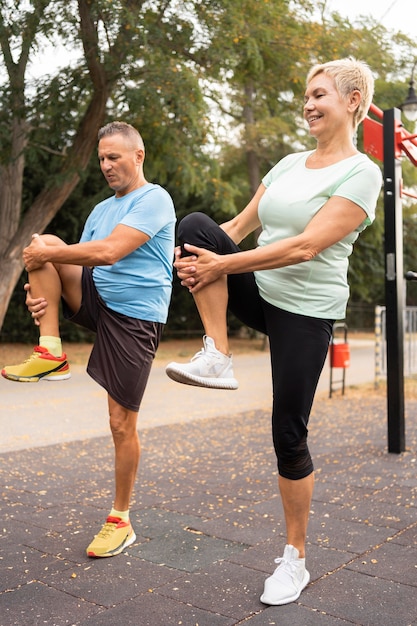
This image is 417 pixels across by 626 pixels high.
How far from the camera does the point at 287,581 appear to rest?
111 inches

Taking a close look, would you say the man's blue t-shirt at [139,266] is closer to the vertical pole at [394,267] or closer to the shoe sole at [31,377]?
the shoe sole at [31,377]

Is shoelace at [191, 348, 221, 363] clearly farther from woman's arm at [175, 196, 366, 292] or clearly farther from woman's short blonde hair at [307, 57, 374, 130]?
woman's short blonde hair at [307, 57, 374, 130]

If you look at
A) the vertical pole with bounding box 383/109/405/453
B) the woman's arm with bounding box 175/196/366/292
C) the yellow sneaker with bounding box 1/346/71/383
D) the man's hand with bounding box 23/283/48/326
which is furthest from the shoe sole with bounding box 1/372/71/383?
the vertical pole with bounding box 383/109/405/453

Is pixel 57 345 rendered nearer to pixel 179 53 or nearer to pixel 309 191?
pixel 309 191

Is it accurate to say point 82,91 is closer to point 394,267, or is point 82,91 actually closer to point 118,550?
point 394,267

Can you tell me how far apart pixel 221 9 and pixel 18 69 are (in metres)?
3.08

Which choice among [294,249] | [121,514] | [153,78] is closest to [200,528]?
[121,514]

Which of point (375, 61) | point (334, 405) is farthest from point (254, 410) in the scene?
point (375, 61)

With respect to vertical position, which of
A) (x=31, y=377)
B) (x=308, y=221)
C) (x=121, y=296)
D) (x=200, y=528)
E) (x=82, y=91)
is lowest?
(x=200, y=528)

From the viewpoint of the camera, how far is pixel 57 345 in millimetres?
3160

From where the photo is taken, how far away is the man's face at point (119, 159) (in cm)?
326

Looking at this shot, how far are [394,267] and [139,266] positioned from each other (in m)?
2.96

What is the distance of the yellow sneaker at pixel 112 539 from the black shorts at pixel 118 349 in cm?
58

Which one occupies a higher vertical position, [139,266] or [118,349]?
[139,266]
